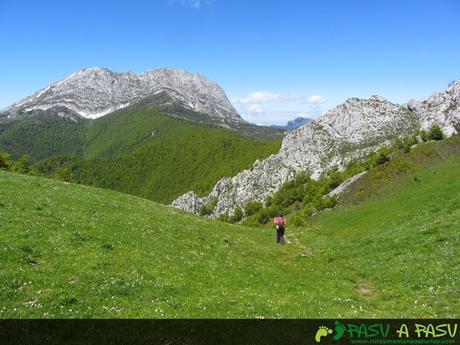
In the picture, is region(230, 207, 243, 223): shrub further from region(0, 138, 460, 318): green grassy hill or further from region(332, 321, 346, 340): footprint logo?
region(332, 321, 346, 340): footprint logo

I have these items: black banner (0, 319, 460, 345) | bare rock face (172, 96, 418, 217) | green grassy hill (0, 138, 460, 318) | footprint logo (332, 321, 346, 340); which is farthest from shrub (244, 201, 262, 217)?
black banner (0, 319, 460, 345)

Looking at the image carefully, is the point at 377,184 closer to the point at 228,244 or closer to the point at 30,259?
the point at 228,244

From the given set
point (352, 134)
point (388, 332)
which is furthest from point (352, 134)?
point (388, 332)

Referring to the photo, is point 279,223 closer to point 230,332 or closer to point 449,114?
point 230,332

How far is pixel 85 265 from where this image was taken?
2067cm

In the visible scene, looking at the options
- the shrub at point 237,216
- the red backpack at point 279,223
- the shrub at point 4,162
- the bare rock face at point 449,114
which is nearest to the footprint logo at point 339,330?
the red backpack at point 279,223

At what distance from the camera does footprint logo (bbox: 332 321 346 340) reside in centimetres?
1577

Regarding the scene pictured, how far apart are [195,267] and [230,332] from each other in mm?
9387

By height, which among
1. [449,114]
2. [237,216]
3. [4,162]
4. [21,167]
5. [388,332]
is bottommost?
[237,216]

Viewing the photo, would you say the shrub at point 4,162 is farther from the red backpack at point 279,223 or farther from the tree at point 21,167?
the red backpack at point 279,223

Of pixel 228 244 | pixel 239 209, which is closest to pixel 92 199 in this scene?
pixel 228 244

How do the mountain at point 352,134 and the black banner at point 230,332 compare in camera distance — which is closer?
the black banner at point 230,332

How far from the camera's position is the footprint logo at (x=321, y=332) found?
15.7 metres

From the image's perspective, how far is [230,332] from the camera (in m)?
15.6
